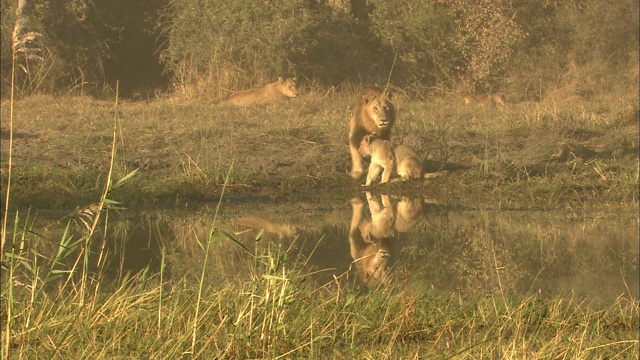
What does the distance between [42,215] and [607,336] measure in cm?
473

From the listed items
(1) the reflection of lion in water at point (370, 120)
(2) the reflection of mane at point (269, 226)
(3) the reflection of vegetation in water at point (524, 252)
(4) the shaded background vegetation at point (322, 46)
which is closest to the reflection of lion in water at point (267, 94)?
(4) the shaded background vegetation at point (322, 46)

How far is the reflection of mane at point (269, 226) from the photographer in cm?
694

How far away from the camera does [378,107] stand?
30.0 ft

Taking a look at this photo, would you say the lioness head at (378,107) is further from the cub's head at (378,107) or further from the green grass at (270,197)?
the green grass at (270,197)

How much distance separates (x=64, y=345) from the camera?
3748mm

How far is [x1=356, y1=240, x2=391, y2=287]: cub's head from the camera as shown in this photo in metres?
5.23

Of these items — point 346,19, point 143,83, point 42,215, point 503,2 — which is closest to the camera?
point 42,215

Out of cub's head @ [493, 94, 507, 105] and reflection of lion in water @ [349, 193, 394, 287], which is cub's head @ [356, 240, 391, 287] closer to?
reflection of lion in water @ [349, 193, 394, 287]

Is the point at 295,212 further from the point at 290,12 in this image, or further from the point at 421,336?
the point at 290,12

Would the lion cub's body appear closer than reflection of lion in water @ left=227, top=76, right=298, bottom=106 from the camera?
No

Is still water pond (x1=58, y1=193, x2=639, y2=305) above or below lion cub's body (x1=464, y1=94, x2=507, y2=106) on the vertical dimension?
above

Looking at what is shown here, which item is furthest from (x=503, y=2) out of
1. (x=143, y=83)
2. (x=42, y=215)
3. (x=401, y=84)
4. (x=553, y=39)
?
(x=42, y=215)

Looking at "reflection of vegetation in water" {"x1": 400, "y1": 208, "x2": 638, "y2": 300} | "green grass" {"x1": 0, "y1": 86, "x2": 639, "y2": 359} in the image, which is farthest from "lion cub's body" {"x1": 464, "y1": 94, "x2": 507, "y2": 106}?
"reflection of vegetation in water" {"x1": 400, "y1": 208, "x2": 638, "y2": 300}

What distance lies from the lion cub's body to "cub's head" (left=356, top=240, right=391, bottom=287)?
27.4 ft
